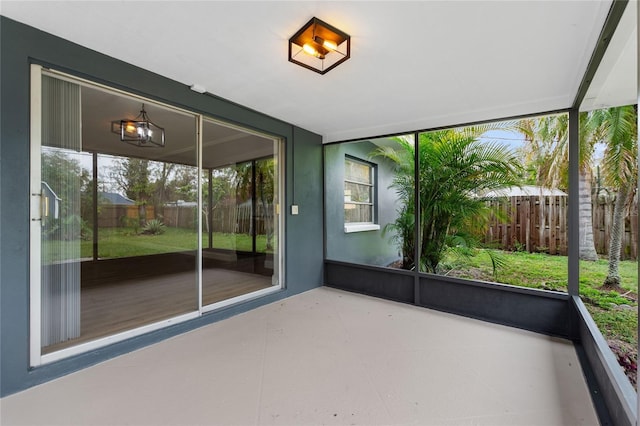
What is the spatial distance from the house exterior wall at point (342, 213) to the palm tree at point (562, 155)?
6.84ft

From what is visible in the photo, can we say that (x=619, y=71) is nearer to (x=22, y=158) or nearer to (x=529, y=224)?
(x=529, y=224)

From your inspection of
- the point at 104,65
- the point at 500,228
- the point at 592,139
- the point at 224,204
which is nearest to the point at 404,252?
the point at 500,228

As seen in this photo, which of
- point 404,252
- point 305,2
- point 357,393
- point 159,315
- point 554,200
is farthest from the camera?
point 404,252

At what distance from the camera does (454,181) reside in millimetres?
3727

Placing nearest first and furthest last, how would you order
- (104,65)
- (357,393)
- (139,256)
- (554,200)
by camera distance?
(357,393) < (104,65) < (554,200) < (139,256)

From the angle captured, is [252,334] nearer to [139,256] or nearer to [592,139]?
[592,139]

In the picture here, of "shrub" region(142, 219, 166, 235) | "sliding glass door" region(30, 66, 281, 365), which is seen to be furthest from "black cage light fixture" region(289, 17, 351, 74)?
"shrub" region(142, 219, 166, 235)

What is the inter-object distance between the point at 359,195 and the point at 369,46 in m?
3.64

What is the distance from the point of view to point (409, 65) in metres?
2.21

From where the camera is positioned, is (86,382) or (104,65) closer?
(86,382)

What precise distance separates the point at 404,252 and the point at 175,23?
3894 mm

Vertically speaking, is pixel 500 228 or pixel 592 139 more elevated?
pixel 592 139

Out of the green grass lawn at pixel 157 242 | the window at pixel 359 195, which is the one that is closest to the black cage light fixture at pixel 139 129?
the green grass lawn at pixel 157 242

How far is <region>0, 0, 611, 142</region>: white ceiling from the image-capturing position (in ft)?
5.34
